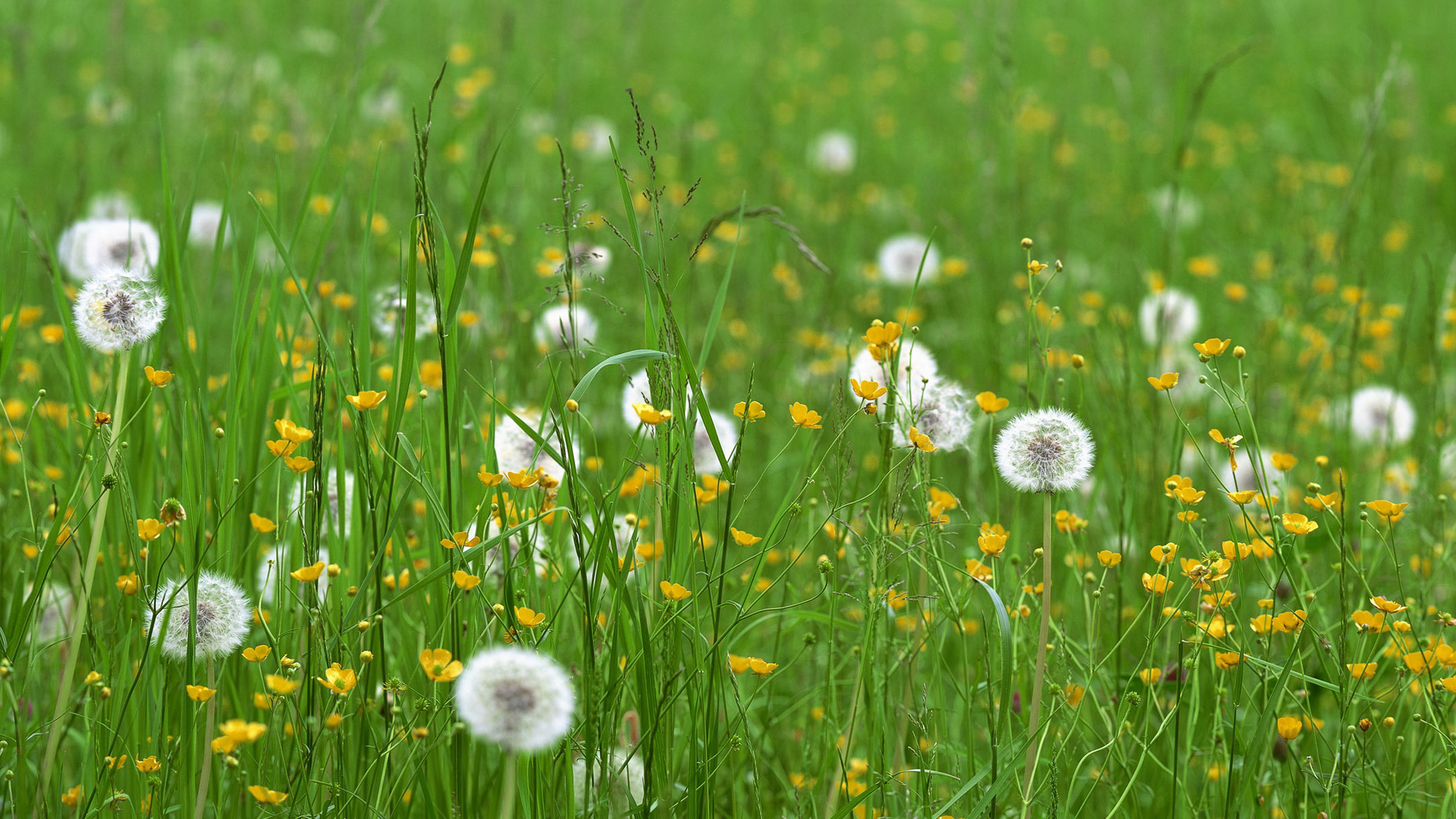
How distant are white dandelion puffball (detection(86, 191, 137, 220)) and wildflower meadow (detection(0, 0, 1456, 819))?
8 cm

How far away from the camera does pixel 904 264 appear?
12.4 feet

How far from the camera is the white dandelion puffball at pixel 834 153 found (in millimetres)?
5129

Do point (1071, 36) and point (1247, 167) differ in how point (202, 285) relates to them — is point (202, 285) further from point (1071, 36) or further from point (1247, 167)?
point (1071, 36)

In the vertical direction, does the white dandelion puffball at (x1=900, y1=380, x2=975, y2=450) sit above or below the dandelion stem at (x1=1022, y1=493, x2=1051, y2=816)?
above

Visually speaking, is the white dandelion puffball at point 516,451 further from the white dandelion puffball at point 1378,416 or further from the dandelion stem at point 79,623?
the white dandelion puffball at point 1378,416

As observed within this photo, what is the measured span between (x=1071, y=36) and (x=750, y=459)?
15.5 ft

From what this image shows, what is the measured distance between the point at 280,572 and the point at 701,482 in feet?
2.79

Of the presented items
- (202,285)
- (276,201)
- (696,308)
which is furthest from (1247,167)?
(276,201)

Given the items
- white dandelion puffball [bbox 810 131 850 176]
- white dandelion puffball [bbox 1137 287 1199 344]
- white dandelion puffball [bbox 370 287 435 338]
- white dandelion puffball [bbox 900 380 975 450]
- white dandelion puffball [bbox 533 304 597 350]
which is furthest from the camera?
white dandelion puffball [bbox 810 131 850 176]

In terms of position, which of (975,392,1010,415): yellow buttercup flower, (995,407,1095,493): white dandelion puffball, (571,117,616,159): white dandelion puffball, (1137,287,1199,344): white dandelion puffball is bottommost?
(995,407,1095,493): white dandelion puffball

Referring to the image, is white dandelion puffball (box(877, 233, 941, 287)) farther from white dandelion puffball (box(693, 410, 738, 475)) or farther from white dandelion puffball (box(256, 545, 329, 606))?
white dandelion puffball (box(256, 545, 329, 606))

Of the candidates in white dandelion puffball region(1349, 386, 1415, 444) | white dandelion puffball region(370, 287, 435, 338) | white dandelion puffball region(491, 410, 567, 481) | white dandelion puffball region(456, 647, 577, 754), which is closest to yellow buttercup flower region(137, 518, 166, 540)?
white dandelion puffball region(456, 647, 577, 754)

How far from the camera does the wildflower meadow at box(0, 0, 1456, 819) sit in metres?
1.28

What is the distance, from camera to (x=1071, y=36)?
6.42 metres
